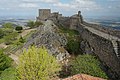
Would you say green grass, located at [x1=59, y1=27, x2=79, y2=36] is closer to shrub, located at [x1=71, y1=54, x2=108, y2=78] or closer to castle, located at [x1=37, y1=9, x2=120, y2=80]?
castle, located at [x1=37, y1=9, x2=120, y2=80]

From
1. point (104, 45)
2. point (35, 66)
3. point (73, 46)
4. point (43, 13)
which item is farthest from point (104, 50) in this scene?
point (43, 13)

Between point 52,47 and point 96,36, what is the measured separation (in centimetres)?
1266

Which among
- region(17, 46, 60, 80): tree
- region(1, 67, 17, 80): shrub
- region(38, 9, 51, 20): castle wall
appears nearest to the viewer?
region(17, 46, 60, 80): tree

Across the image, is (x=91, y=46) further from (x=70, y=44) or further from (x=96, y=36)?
(x=70, y=44)

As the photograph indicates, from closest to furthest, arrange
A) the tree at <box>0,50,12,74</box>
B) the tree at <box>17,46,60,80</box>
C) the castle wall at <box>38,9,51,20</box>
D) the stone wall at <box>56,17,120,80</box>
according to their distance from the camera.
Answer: the stone wall at <box>56,17,120,80</box> → the tree at <box>17,46,60,80</box> → the tree at <box>0,50,12,74</box> → the castle wall at <box>38,9,51,20</box>

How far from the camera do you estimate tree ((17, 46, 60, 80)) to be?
113ft

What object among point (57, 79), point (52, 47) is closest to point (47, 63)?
point (57, 79)

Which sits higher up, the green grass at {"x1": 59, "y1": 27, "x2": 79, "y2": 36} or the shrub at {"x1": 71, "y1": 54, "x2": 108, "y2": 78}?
the green grass at {"x1": 59, "y1": 27, "x2": 79, "y2": 36}

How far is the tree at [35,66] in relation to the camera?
34375 millimetres

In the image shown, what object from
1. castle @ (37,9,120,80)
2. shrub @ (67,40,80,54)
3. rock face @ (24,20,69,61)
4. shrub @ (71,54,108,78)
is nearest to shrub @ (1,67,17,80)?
rock face @ (24,20,69,61)

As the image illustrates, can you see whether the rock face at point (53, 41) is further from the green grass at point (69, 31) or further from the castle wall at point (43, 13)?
the castle wall at point (43, 13)

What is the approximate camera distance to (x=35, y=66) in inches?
1377

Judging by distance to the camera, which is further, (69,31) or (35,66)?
(69,31)

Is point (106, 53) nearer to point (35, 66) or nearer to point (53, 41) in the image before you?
point (35, 66)
